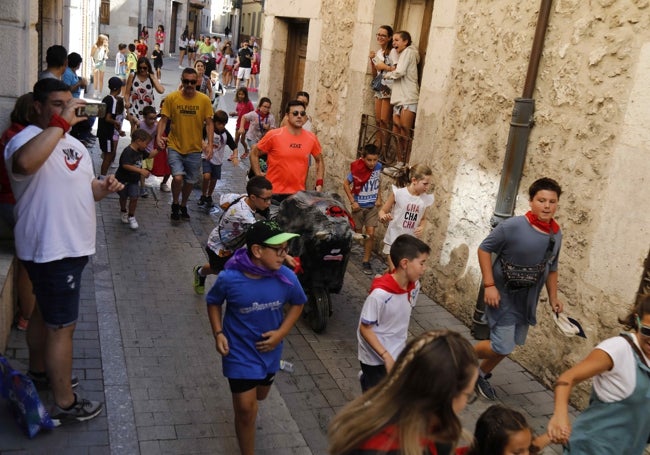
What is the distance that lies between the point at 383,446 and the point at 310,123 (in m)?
9.28

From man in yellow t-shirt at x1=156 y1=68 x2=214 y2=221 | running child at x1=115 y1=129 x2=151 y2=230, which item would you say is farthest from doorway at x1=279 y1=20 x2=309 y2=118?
running child at x1=115 y1=129 x2=151 y2=230

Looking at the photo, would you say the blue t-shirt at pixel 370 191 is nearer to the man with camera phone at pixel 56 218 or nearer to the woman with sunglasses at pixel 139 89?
the man with camera phone at pixel 56 218

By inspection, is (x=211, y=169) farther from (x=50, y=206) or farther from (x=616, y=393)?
(x=616, y=393)

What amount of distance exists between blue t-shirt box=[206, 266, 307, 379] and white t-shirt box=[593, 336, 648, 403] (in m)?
1.75

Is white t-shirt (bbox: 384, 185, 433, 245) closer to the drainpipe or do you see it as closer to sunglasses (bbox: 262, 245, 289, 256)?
the drainpipe

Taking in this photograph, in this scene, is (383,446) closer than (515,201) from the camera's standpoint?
Yes

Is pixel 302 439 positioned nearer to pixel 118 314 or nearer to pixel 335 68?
pixel 118 314

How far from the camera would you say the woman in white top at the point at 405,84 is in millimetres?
8750

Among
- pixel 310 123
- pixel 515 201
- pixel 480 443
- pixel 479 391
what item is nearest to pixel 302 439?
pixel 479 391

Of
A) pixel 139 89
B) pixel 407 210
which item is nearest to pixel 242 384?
pixel 407 210

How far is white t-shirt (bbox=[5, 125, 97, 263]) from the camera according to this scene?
410 centimetres

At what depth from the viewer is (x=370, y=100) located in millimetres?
9773

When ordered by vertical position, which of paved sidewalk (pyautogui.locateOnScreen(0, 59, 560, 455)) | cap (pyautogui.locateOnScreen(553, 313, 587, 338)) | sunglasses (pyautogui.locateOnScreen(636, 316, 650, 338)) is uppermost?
sunglasses (pyautogui.locateOnScreen(636, 316, 650, 338))

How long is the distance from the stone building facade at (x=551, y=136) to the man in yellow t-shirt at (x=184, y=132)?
236cm
